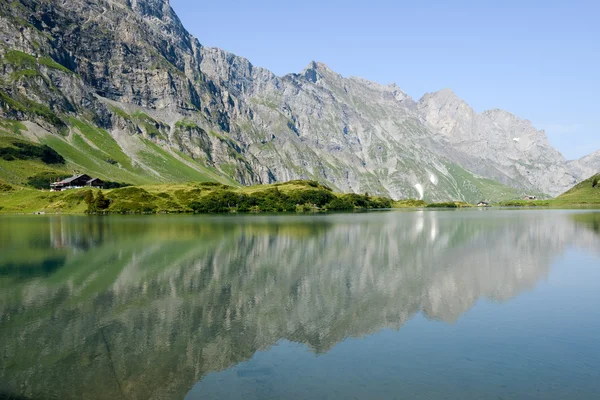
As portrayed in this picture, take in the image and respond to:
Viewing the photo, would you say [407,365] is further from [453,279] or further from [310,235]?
[310,235]

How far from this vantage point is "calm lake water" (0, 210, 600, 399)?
2123 centimetres

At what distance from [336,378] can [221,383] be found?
18.3 feet

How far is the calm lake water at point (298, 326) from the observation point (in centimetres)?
2123

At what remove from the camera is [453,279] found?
4619 centimetres

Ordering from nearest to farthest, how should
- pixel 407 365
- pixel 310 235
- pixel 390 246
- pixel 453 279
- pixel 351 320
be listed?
pixel 407 365
pixel 351 320
pixel 453 279
pixel 390 246
pixel 310 235

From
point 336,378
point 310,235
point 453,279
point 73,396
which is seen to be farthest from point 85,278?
point 310,235

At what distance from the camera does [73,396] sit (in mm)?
19781

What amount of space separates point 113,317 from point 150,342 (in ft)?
22.3

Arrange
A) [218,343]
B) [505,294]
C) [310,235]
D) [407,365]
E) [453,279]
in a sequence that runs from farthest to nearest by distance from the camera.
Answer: [310,235] → [453,279] → [505,294] → [218,343] → [407,365]

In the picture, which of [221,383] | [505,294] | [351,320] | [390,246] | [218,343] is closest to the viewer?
[221,383]

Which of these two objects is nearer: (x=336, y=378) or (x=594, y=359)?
(x=336, y=378)

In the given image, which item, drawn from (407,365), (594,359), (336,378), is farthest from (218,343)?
(594,359)

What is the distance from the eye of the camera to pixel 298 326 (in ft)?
101

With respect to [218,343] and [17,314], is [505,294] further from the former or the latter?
[17,314]
